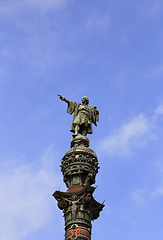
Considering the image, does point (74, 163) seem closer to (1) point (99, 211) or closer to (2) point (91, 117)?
(1) point (99, 211)

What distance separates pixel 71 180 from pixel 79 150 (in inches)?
101

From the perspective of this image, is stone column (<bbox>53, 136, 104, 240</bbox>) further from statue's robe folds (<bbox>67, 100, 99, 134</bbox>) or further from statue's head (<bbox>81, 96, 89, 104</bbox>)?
statue's head (<bbox>81, 96, 89, 104</bbox>)

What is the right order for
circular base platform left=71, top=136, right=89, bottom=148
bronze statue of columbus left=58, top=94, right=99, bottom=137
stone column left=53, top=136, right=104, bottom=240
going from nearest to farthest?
1. stone column left=53, top=136, right=104, bottom=240
2. circular base platform left=71, top=136, right=89, bottom=148
3. bronze statue of columbus left=58, top=94, right=99, bottom=137

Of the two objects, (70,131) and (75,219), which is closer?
(75,219)

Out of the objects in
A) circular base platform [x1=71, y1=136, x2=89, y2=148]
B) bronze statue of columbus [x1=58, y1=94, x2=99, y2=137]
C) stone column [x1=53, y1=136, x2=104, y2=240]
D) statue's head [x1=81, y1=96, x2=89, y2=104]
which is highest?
statue's head [x1=81, y1=96, x2=89, y2=104]

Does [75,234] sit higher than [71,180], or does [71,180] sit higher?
[71,180]

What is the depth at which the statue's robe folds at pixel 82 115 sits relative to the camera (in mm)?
34188

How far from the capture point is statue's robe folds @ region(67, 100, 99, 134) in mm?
34188

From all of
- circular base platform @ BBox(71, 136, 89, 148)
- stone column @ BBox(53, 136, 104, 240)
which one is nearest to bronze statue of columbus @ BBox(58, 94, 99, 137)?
circular base platform @ BBox(71, 136, 89, 148)

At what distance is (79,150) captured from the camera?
101 feet

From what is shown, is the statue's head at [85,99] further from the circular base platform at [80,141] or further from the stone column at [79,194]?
the stone column at [79,194]

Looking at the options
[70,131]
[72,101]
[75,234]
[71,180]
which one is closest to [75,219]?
[75,234]

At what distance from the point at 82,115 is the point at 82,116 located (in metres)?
0.13

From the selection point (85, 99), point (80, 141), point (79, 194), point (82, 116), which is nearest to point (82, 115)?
point (82, 116)
